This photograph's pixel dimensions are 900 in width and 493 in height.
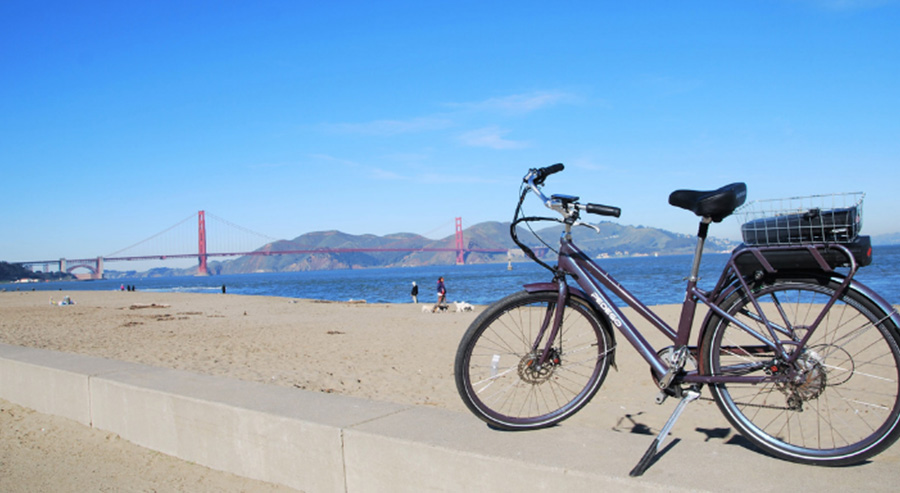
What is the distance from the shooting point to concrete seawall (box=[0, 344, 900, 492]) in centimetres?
196

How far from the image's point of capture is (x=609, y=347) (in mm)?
2635

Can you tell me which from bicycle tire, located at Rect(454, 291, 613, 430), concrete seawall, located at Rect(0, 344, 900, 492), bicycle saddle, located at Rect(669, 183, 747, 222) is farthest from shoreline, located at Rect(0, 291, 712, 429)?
concrete seawall, located at Rect(0, 344, 900, 492)

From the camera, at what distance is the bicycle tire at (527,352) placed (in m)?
2.56

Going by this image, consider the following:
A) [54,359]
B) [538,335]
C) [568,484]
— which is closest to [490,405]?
[538,335]

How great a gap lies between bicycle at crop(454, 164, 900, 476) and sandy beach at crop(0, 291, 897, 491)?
1.26 feet

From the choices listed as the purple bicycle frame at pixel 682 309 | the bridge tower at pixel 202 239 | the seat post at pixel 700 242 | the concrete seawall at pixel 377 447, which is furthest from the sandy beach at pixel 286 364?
the bridge tower at pixel 202 239

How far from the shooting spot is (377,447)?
94.3 inches

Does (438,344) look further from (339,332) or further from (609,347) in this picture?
(609,347)

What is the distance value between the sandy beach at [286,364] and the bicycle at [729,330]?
15.1 inches

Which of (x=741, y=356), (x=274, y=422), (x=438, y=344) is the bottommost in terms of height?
(x=438, y=344)

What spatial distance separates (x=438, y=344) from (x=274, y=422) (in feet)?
24.8

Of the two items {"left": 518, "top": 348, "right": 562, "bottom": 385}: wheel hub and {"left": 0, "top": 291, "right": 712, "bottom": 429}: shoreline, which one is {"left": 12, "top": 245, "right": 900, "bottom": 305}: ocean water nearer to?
{"left": 518, "top": 348, "right": 562, "bottom": 385}: wheel hub

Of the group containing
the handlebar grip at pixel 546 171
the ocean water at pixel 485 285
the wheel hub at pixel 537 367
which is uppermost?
the handlebar grip at pixel 546 171

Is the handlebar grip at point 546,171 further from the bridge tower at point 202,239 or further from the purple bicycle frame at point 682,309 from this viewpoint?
the bridge tower at point 202,239
